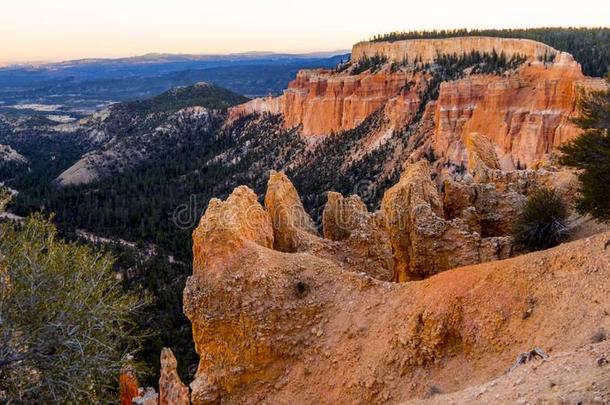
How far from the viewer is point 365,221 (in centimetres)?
1791

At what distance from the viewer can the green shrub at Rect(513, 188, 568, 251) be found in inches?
640

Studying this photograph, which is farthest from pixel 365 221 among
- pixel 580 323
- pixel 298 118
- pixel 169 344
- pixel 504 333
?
pixel 298 118

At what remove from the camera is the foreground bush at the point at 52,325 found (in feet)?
28.6

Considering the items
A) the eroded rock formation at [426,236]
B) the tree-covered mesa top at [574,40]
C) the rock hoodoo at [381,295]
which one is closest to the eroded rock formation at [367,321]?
the rock hoodoo at [381,295]

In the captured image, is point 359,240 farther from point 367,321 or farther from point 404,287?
point 367,321

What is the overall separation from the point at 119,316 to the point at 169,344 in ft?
72.2

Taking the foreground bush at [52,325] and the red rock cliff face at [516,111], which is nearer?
the foreground bush at [52,325]

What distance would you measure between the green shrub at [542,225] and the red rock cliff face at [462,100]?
27.9 metres

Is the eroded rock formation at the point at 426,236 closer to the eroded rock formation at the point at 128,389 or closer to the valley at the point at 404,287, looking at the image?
the valley at the point at 404,287

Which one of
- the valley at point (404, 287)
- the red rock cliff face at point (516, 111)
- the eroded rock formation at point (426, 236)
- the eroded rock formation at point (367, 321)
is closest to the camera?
the valley at point (404, 287)

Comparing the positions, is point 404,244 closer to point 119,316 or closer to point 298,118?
point 119,316

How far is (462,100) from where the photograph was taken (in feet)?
188

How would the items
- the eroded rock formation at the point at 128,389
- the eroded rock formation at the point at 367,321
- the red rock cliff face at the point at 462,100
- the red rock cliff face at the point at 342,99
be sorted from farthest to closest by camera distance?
the red rock cliff face at the point at 342,99 < the red rock cliff face at the point at 462,100 < the eroded rock formation at the point at 128,389 < the eroded rock formation at the point at 367,321

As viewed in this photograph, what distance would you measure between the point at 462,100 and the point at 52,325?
5394 cm
